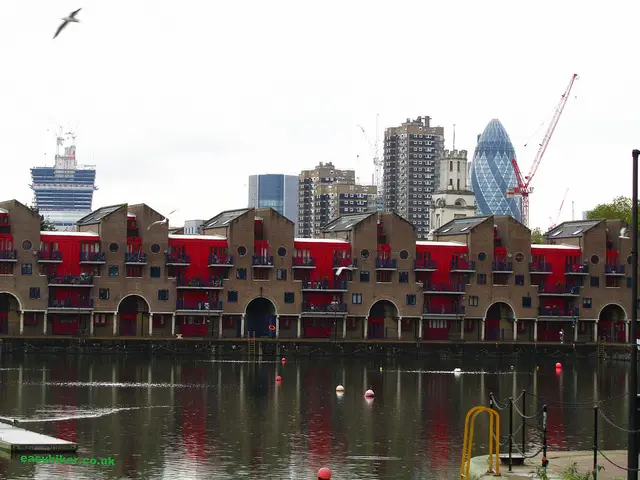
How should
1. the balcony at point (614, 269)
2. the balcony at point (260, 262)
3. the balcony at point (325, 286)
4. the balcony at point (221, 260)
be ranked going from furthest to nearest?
the balcony at point (614, 269) → the balcony at point (325, 286) → the balcony at point (260, 262) → the balcony at point (221, 260)

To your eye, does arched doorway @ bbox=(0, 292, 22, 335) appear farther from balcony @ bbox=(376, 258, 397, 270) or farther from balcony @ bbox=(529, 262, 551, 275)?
balcony @ bbox=(529, 262, 551, 275)

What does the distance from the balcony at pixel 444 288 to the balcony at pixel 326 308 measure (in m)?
9.34

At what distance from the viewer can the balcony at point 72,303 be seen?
126m

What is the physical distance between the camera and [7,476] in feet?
146

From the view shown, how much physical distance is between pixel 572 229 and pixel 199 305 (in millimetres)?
46640

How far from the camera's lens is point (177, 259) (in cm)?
13050

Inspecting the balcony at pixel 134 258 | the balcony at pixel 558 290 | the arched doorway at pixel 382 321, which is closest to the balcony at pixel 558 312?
the balcony at pixel 558 290

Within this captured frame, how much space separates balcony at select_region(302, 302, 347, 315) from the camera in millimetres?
Result: 135500

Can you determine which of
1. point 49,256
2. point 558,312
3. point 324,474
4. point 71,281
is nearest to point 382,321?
point 558,312

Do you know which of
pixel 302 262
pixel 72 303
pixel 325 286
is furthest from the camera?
pixel 325 286

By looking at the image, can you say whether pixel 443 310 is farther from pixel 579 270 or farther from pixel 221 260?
pixel 221 260

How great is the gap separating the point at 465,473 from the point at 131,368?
62.0 meters

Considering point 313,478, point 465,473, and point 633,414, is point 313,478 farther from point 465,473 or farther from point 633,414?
point 633,414

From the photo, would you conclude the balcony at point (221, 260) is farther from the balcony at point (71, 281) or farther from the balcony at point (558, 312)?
the balcony at point (558, 312)
